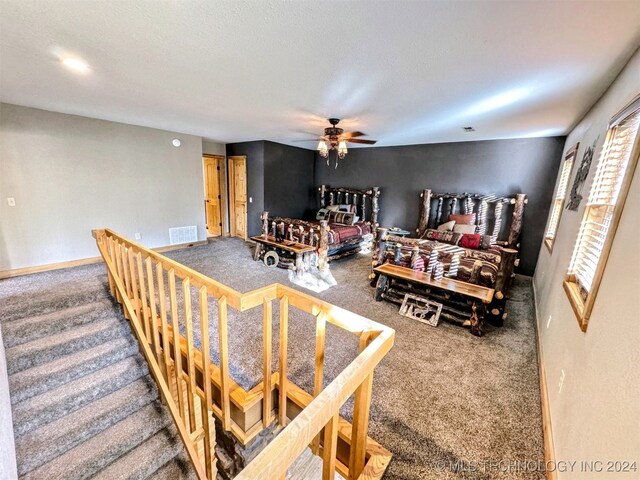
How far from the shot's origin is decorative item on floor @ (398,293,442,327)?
10.3 feet

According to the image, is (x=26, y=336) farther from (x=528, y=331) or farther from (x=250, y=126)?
(x=528, y=331)

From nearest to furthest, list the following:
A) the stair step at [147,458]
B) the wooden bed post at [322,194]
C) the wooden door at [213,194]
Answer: the stair step at [147,458], the wooden door at [213,194], the wooden bed post at [322,194]

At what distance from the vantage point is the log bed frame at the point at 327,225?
475cm

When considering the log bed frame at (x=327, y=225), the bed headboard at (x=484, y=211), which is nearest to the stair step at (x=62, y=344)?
the log bed frame at (x=327, y=225)

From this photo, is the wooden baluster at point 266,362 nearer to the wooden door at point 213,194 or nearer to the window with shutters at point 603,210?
the window with shutters at point 603,210

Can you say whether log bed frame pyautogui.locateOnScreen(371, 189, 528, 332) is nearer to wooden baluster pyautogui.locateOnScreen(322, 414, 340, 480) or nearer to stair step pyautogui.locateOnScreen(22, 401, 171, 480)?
wooden baluster pyautogui.locateOnScreen(322, 414, 340, 480)

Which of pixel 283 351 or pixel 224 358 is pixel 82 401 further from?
pixel 283 351

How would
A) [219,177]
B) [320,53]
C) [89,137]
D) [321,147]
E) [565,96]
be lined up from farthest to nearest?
[219,177], [89,137], [321,147], [565,96], [320,53]

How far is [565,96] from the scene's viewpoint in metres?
2.50

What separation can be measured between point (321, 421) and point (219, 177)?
23.3 feet

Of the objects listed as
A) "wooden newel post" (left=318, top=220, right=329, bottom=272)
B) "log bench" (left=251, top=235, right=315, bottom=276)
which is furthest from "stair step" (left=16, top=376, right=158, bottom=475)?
"wooden newel post" (left=318, top=220, right=329, bottom=272)

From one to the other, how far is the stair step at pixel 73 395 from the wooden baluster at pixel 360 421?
2.22 m

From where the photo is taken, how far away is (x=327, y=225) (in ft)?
16.2

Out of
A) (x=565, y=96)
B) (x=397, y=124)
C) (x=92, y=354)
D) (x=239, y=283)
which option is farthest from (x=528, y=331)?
(x=92, y=354)
